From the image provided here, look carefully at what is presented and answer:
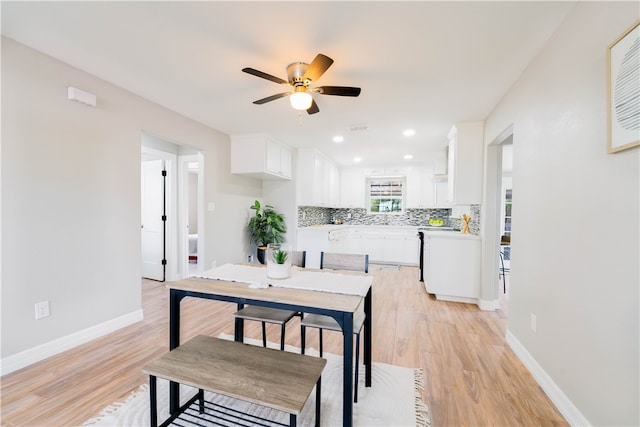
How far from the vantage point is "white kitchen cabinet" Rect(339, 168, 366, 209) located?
6.78 meters

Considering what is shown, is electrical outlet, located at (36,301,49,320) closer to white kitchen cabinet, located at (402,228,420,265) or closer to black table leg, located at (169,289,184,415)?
black table leg, located at (169,289,184,415)

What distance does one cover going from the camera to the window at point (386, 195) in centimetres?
679

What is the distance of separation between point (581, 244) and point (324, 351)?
1917 millimetres

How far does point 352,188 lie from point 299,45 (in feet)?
16.6

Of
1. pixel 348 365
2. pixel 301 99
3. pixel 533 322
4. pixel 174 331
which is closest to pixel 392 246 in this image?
pixel 533 322

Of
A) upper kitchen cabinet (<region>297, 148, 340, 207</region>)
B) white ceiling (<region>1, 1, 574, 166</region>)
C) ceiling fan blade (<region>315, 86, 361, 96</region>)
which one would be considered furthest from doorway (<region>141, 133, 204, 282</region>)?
ceiling fan blade (<region>315, 86, 361, 96</region>)

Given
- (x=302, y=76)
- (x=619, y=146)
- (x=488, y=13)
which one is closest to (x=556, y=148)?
(x=619, y=146)

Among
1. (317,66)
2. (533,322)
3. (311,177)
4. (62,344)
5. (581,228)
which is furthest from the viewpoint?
(311,177)

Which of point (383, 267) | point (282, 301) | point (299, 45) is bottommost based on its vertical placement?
point (383, 267)

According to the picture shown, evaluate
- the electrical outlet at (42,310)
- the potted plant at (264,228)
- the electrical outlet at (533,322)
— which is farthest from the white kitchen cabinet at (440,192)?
the electrical outlet at (42,310)

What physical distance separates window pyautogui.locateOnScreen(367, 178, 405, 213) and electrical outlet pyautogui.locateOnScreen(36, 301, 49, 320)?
6027 mm

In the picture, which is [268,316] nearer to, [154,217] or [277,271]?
[277,271]

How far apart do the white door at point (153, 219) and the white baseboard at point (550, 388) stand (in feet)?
15.5

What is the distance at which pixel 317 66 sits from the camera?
185 cm
